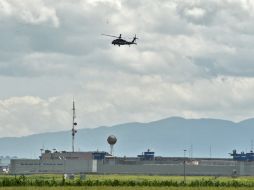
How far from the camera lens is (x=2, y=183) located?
466 ft

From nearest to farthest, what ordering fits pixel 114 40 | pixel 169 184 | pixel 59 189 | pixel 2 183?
pixel 59 189 → pixel 2 183 → pixel 169 184 → pixel 114 40

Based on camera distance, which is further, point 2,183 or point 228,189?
point 2,183

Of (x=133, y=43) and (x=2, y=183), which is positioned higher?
(x=133, y=43)

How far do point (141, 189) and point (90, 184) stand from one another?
766 inches

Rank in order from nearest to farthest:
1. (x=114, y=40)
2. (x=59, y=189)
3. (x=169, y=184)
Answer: (x=59, y=189) → (x=169, y=184) → (x=114, y=40)

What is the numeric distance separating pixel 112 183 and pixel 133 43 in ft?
110

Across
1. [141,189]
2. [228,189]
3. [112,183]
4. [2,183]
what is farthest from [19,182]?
[228,189]

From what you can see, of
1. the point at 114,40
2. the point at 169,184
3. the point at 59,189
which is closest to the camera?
the point at 59,189

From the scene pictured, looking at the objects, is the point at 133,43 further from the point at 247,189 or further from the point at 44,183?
the point at 247,189

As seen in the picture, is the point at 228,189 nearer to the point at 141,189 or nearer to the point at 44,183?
the point at 141,189

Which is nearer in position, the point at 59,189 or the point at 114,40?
the point at 59,189

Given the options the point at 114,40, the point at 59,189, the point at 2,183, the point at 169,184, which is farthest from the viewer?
the point at 114,40

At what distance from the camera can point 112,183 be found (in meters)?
150

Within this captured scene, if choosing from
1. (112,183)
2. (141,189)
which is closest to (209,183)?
(112,183)
